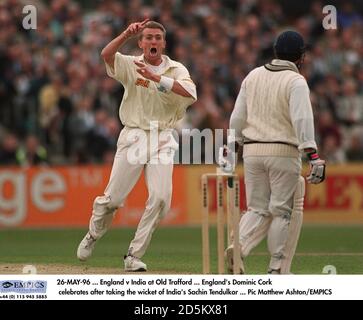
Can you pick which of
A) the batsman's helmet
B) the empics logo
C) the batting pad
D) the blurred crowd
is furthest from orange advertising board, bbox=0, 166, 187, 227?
the empics logo

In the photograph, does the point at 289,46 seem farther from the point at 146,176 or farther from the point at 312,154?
the point at 146,176

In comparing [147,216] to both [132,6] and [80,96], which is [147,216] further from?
[132,6]

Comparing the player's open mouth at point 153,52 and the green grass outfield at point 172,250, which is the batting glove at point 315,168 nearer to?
the green grass outfield at point 172,250

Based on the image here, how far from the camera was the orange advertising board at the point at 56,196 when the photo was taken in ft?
71.6

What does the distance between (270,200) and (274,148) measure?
0.50m

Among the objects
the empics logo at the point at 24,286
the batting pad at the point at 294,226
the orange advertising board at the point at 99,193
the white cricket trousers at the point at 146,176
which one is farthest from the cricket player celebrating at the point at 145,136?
the orange advertising board at the point at 99,193

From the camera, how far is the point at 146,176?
12.9 meters

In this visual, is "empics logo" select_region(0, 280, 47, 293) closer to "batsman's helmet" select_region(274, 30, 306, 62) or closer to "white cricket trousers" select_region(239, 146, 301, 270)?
"white cricket trousers" select_region(239, 146, 301, 270)

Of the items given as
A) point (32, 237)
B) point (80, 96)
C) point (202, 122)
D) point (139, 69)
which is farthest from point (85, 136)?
point (139, 69)

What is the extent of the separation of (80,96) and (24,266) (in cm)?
1024

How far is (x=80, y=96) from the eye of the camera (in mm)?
23250

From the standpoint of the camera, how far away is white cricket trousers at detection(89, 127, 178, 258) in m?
12.7

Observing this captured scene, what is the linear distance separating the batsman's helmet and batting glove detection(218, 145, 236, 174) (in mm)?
1033
